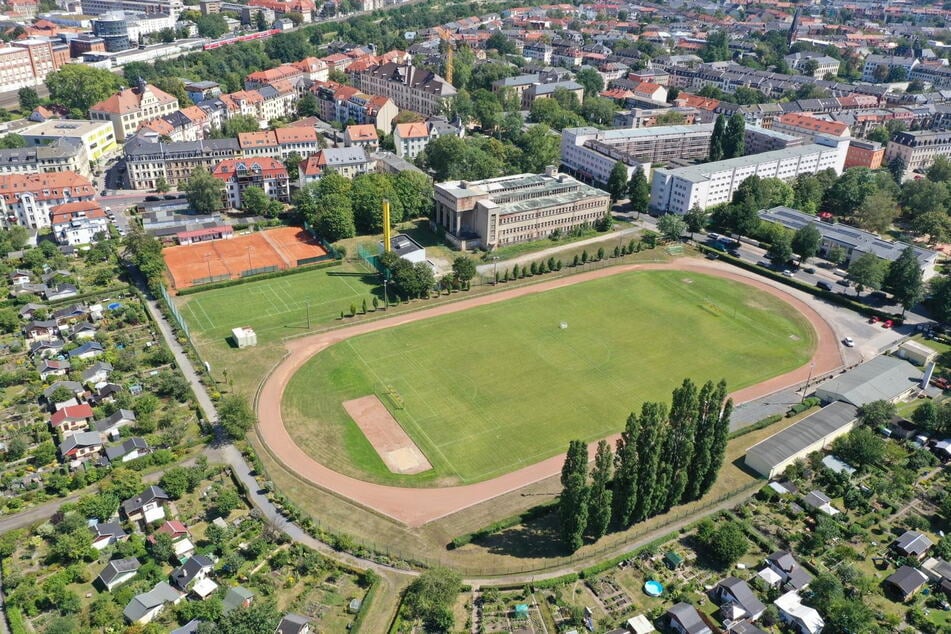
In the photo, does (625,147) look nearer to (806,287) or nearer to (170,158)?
(806,287)

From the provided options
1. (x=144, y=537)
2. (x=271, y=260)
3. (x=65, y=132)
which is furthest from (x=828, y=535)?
(x=65, y=132)

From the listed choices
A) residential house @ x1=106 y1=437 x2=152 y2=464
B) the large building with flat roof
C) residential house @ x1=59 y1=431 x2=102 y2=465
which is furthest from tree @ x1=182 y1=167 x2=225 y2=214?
the large building with flat roof

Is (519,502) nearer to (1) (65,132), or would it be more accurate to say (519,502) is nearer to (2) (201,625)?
(2) (201,625)

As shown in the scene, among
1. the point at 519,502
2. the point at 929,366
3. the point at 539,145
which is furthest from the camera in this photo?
the point at 539,145

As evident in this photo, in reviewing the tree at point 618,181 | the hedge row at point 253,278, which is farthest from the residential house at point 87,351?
the tree at point 618,181

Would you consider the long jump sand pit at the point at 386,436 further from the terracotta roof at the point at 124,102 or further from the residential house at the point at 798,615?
the terracotta roof at the point at 124,102

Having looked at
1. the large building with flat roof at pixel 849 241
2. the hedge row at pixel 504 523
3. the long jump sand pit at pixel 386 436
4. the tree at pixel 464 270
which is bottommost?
the long jump sand pit at pixel 386 436
